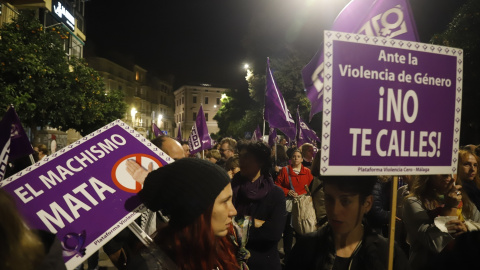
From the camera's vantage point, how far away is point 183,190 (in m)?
1.76

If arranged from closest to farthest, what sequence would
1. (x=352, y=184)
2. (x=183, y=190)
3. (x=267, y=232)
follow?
(x=183, y=190) < (x=352, y=184) < (x=267, y=232)

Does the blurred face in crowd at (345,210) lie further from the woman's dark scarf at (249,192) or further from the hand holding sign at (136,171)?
the woman's dark scarf at (249,192)

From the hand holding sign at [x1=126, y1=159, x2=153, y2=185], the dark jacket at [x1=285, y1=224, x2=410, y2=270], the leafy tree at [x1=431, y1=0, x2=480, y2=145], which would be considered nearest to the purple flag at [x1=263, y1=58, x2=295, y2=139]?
the hand holding sign at [x1=126, y1=159, x2=153, y2=185]

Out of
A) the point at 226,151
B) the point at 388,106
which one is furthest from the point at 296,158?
the point at 388,106

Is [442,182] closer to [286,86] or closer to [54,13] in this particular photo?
[286,86]

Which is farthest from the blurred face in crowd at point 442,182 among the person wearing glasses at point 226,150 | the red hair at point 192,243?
the person wearing glasses at point 226,150

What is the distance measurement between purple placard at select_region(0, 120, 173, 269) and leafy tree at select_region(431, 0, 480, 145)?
19404 mm

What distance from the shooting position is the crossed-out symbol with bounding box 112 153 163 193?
7.46ft

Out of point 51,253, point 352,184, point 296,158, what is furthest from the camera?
point 296,158

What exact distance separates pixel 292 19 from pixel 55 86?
69.4 ft

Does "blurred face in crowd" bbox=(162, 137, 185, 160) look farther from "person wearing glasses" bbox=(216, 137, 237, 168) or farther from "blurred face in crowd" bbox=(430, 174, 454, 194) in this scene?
"person wearing glasses" bbox=(216, 137, 237, 168)

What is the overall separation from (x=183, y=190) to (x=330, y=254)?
85cm

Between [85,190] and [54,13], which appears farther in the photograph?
[54,13]

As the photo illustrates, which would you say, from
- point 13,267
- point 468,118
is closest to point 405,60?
point 13,267
